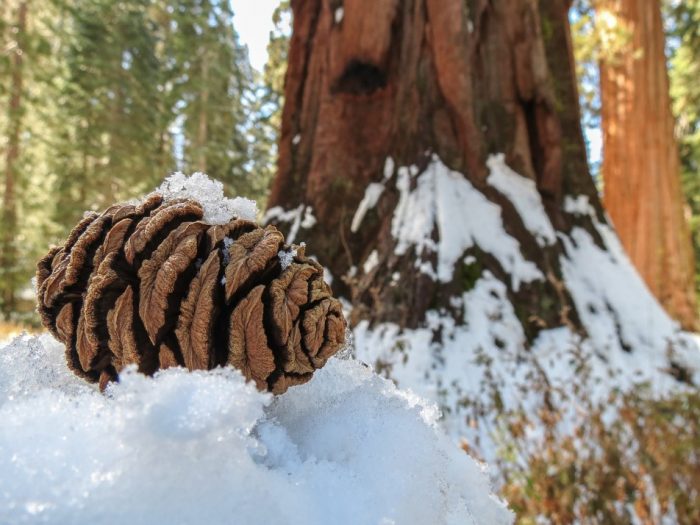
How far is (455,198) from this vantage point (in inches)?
130

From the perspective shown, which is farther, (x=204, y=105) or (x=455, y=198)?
(x=204, y=105)

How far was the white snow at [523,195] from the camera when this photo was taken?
11.1ft

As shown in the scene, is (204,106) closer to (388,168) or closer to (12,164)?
(12,164)

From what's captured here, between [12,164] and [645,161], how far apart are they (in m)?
13.3

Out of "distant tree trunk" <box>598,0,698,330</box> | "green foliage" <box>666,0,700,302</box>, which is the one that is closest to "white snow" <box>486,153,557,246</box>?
"distant tree trunk" <box>598,0,698,330</box>

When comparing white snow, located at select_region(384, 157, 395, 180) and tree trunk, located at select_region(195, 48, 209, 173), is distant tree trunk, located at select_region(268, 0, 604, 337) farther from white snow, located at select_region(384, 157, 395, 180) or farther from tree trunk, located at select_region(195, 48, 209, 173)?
tree trunk, located at select_region(195, 48, 209, 173)

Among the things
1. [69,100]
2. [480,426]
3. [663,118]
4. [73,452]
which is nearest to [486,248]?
[480,426]

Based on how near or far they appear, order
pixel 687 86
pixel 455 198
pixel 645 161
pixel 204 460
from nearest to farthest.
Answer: pixel 204 460 < pixel 455 198 < pixel 645 161 < pixel 687 86

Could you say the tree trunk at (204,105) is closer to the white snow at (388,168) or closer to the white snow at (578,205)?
the white snow at (388,168)

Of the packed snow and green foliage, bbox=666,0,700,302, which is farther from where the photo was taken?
green foliage, bbox=666,0,700,302

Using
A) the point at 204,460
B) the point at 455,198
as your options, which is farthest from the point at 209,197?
the point at 455,198

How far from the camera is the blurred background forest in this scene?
12.4 meters

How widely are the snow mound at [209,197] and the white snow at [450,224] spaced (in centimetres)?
233

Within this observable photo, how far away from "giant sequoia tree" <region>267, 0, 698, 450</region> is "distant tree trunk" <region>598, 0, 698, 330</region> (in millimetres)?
2223
